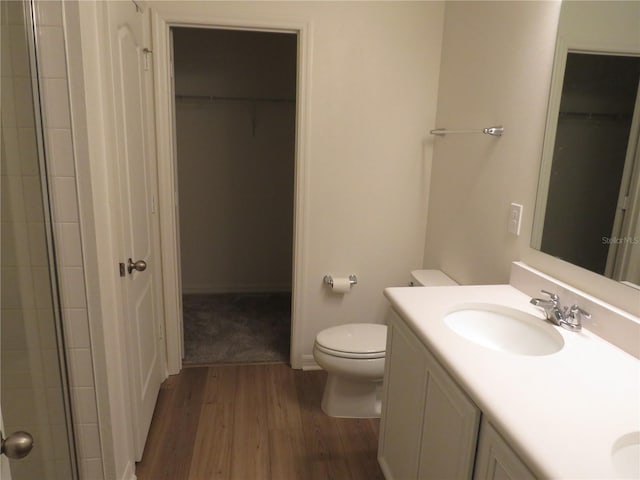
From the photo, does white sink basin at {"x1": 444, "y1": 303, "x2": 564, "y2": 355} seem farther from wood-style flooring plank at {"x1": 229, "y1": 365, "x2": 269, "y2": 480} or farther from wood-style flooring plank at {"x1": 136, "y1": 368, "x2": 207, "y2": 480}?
wood-style flooring plank at {"x1": 136, "y1": 368, "x2": 207, "y2": 480}

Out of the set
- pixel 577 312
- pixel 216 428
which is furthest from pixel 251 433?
pixel 577 312

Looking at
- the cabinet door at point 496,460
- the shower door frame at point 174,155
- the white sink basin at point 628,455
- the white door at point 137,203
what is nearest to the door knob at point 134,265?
the white door at point 137,203

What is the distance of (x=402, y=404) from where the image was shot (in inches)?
63.3

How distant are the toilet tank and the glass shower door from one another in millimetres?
1689

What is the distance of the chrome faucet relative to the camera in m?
1.37

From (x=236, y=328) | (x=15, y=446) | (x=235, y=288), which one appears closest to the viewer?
(x=15, y=446)

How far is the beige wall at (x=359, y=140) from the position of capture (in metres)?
2.38

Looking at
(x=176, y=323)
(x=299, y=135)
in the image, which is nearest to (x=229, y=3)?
(x=299, y=135)

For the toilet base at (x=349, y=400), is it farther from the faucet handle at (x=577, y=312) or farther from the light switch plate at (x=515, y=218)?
the faucet handle at (x=577, y=312)

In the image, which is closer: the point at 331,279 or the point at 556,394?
the point at 556,394

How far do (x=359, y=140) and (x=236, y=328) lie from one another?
5.68 ft

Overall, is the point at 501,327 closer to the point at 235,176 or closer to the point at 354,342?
the point at 354,342

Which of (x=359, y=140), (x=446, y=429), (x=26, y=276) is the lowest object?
(x=446, y=429)

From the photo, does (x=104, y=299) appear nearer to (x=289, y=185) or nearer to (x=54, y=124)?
(x=54, y=124)
